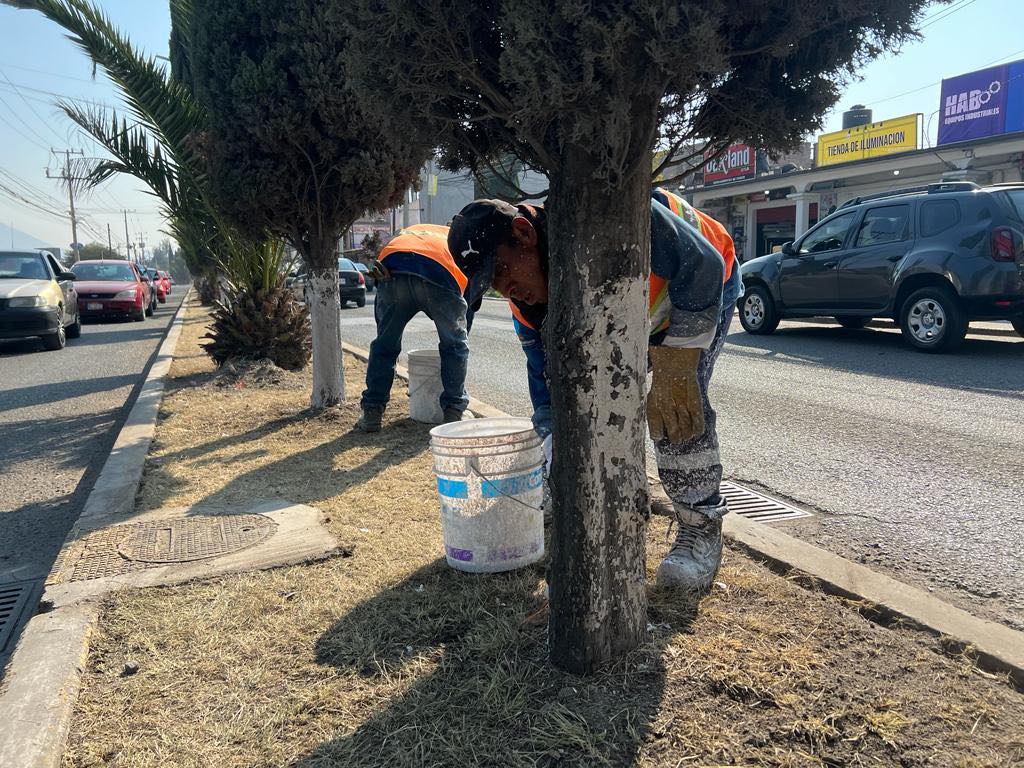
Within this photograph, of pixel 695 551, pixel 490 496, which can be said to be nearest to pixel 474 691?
pixel 490 496

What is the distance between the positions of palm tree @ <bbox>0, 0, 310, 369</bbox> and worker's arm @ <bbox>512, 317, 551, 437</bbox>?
420cm

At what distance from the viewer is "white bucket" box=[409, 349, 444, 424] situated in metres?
5.50

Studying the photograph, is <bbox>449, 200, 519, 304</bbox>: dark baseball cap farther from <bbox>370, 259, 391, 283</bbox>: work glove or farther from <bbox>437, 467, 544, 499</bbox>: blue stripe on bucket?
<bbox>370, 259, 391, 283</bbox>: work glove

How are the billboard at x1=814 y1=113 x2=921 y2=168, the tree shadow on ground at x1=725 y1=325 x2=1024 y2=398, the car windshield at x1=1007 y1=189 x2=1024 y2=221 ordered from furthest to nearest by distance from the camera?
the billboard at x1=814 y1=113 x2=921 y2=168, the car windshield at x1=1007 y1=189 x2=1024 y2=221, the tree shadow on ground at x1=725 y1=325 x2=1024 y2=398

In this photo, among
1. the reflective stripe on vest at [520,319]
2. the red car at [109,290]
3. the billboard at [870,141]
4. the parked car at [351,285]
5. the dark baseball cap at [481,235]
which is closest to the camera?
the dark baseball cap at [481,235]

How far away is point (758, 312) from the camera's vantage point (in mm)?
11898

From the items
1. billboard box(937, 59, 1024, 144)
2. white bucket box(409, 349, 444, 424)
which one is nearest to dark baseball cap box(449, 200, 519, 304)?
white bucket box(409, 349, 444, 424)

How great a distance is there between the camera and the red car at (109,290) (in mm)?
18297

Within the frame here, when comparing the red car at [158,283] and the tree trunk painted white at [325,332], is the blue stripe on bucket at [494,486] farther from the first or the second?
the red car at [158,283]

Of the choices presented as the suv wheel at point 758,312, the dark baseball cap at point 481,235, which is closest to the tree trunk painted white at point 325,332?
the dark baseball cap at point 481,235

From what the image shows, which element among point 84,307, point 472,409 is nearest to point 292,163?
point 472,409

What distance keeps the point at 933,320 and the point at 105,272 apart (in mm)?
19009

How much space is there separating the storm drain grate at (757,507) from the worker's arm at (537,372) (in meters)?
1.14

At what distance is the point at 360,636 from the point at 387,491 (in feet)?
5.36
